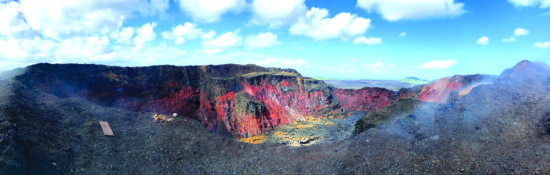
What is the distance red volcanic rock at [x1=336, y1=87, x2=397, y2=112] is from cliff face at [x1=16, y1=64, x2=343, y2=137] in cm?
845

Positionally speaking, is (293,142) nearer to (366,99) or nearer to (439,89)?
(366,99)

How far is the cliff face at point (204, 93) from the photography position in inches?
1074

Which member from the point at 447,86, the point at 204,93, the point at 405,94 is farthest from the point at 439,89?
the point at 204,93

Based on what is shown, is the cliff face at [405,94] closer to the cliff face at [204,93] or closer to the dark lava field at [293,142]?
the cliff face at [204,93]

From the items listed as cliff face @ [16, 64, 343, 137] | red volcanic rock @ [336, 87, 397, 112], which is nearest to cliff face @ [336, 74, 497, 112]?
red volcanic rock @ [336, 87, 397, 112]

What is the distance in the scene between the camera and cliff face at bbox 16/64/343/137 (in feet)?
89.5

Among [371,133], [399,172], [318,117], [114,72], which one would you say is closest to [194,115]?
[114,72]

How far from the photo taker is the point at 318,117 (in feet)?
108

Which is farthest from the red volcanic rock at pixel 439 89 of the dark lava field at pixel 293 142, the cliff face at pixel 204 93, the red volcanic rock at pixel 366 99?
the dark lava field at pixel 293 142

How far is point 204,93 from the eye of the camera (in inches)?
1271

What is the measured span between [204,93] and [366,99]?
2729 cm

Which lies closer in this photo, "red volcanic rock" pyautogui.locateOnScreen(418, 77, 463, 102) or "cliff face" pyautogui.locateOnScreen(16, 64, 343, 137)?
"cliff face" pyautogui.locateOnScreen(16, 64, 343, 137)

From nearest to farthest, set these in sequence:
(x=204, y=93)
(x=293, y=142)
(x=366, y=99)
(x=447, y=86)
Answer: (x=293, y=142)
(x=204, y=93)
(x=447, y=86)
(x=366, y=99)

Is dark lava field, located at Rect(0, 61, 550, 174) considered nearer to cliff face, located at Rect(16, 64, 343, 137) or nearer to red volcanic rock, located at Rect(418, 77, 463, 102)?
cliff face, located at Rect(16, 64, 343, 137)
